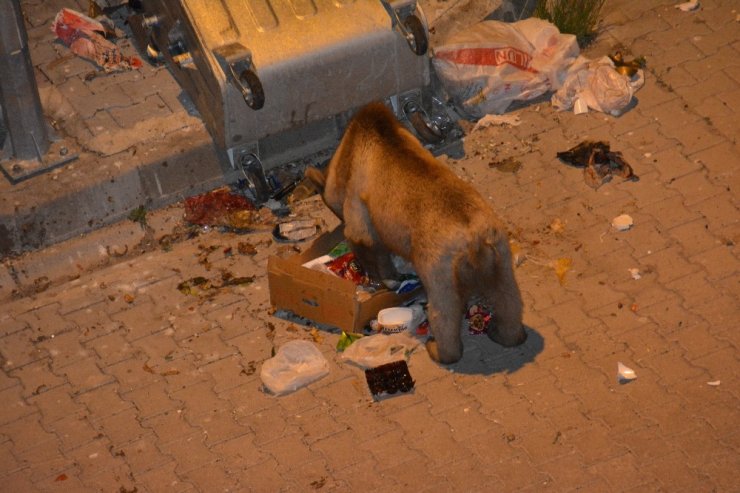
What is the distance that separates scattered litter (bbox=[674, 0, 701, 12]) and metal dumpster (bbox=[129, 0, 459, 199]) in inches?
122

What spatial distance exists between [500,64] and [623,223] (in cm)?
203

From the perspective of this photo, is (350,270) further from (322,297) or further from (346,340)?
(346,340)

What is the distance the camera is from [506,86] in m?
10.2

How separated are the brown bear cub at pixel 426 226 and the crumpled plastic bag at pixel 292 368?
0.82m

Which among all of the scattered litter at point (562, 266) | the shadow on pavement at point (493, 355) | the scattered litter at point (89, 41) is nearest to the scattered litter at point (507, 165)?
the scattered litter at point (562, 266)

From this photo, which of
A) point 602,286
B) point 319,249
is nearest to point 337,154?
point 319,249

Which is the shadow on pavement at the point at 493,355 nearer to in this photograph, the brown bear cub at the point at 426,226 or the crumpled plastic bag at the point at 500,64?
the brown bear cub at the point at 426,226

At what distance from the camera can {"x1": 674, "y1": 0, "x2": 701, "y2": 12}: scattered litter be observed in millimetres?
11094

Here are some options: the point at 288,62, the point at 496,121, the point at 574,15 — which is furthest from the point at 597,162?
the point at 288,62

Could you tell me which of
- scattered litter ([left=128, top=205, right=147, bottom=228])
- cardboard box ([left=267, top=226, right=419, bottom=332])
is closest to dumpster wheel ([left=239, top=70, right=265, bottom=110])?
cardboard box ([left=267, top=226, right=419, bottom=332])

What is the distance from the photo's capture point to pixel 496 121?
10195 millimetres

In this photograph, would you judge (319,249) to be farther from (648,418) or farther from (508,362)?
(648,418)

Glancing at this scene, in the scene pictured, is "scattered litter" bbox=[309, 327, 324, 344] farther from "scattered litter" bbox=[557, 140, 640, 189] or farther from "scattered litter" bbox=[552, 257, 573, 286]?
"scattered litter" bbox=[557, 140, 640, 189]

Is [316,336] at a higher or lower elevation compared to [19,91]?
lower
